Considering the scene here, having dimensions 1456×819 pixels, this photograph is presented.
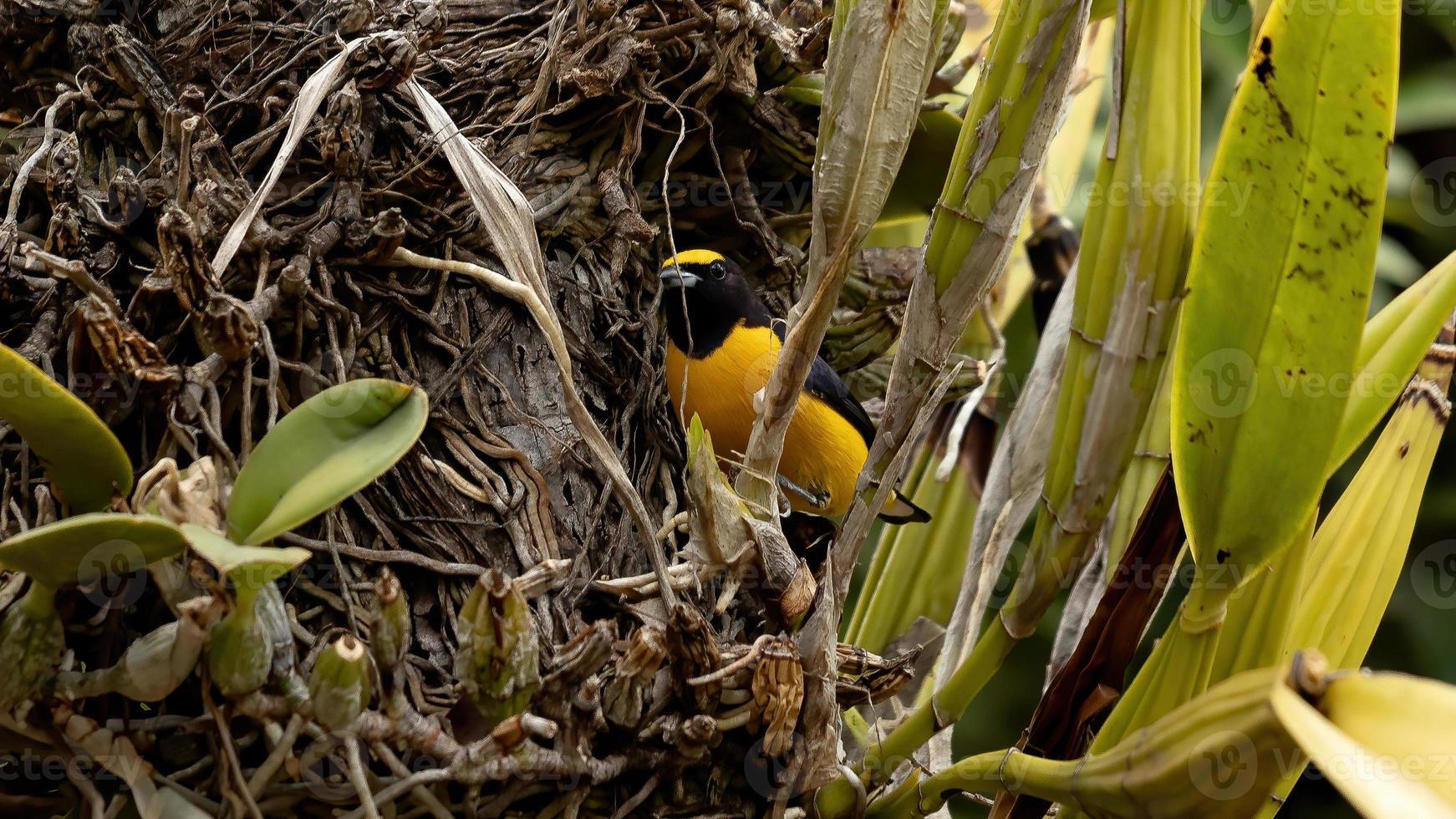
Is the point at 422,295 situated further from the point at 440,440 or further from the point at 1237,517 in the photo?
the point at 1237,517

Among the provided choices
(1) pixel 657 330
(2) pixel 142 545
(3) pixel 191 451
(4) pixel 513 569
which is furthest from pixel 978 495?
(2) pixel 142 545

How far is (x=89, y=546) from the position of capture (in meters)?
0.96

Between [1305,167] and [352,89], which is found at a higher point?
[1305,167]

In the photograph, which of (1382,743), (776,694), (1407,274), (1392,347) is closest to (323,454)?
(776,694)

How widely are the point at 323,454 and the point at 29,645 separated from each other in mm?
302

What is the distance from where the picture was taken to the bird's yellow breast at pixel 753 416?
7.80 ft

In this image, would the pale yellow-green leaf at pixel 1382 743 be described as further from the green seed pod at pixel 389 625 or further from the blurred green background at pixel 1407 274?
the blurred green background at pixel 1407 274

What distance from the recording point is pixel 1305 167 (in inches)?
39.9

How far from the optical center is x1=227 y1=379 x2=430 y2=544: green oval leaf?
1000 millimetres

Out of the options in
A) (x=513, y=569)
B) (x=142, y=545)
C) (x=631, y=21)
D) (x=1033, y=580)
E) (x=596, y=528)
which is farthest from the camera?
(x=631, y=21)

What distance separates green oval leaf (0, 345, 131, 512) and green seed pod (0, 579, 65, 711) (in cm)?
12

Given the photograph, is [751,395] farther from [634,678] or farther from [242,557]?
[242,557]

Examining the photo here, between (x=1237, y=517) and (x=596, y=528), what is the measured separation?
84 centimetres

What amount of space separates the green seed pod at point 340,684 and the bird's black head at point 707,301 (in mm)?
1041
